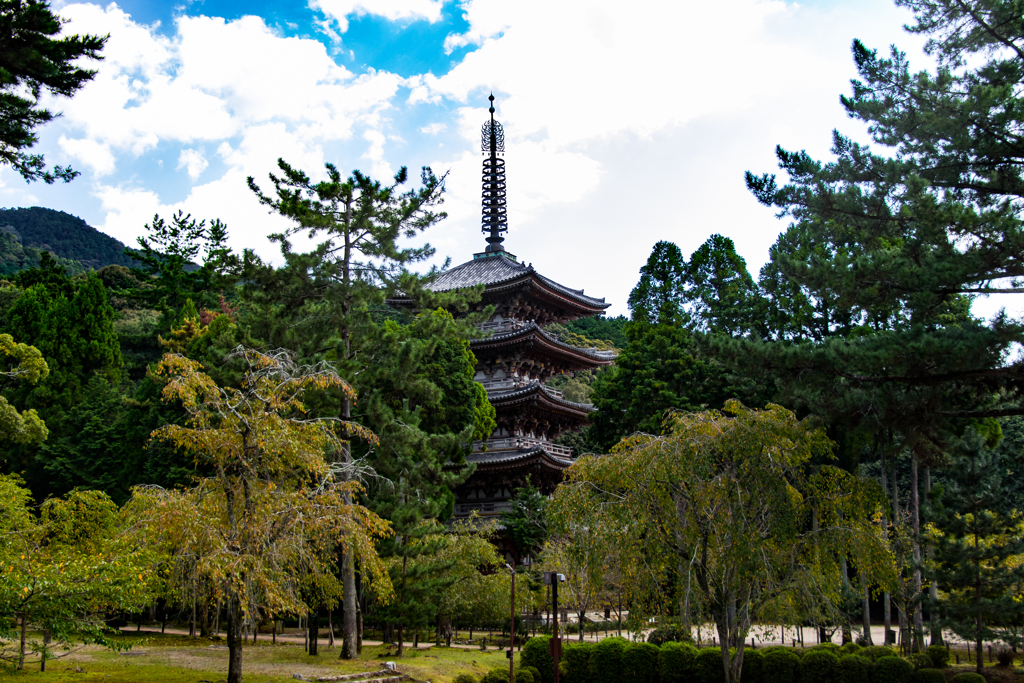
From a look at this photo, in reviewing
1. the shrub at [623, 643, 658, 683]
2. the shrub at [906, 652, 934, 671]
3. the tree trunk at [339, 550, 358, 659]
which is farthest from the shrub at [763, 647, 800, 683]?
the tree trunk at [339, 550, 358, 659]

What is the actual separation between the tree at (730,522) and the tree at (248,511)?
4.37 m

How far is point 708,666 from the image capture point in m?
14.9

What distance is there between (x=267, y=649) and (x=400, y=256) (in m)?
10.2

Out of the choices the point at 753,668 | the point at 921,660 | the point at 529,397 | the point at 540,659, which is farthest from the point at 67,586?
the point at 529,397

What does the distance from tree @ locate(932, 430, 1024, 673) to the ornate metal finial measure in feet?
77.9

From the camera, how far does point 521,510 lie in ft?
88.0

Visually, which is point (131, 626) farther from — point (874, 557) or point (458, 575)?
point (874, 557)

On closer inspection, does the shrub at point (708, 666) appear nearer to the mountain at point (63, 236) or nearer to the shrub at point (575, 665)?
the shrub at point (575, 665)

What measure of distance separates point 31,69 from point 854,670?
17347mm

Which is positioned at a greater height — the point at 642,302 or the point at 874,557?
the point at 642,302

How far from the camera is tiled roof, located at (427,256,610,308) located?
106ft

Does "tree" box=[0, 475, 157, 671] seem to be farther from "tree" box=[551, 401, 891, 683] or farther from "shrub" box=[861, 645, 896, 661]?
"shrub" box=[861, 645, 896, 661]

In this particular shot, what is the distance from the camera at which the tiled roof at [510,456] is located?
1104 inches

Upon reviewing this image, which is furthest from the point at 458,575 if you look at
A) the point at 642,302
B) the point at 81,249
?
the point at 81,249
